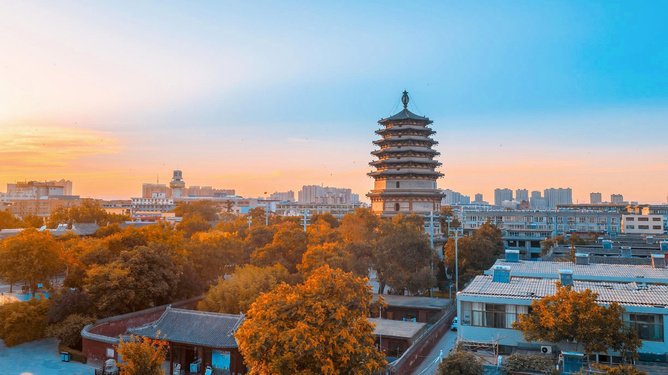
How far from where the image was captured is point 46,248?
35.9 meters

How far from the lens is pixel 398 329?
87.6 ft

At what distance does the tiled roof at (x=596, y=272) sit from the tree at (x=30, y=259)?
30.0 metres

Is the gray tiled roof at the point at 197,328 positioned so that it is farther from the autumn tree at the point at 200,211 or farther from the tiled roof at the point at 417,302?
the autumn tree at the point at 200,211

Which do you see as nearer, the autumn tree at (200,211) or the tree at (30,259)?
the tree at (30,259)

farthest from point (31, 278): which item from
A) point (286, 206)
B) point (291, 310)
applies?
A: point (286, 206)

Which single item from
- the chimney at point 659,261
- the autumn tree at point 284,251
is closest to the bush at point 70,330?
the autumn tree at point 284,251

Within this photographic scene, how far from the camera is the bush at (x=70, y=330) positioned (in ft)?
87.4

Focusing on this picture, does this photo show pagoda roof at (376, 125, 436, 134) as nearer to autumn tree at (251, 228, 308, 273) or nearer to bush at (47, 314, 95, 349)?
autumn tree at (251, 228, 308, 273)

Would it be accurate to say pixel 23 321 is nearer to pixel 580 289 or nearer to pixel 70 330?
pixel 70 330

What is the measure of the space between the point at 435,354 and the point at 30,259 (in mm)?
28459

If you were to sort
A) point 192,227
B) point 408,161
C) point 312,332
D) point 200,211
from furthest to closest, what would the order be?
point 200,211 < point 408,161 < point 192,227 < point 312,332

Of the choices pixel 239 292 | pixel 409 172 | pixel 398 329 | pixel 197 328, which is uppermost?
pixel 409 172

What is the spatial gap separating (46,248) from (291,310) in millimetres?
28268

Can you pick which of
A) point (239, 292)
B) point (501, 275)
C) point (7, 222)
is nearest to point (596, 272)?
point (501, 275)
